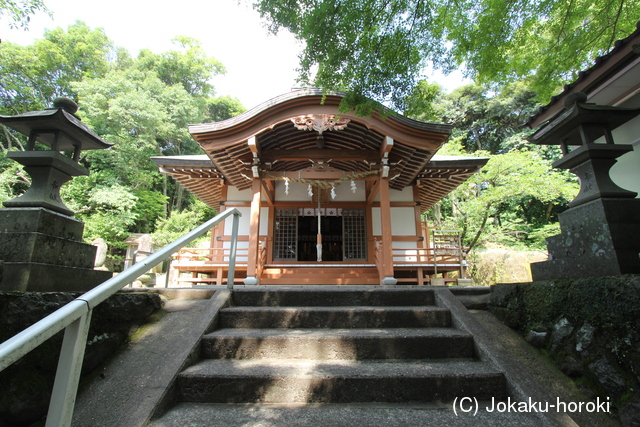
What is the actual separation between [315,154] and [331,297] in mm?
4218

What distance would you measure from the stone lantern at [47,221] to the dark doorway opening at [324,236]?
29.8 ft

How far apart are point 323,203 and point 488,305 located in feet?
19.4

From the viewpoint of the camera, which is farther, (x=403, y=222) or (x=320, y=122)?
(x=403, y=222)

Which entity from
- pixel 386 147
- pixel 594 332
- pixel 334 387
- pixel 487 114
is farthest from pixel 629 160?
pixel 487 114

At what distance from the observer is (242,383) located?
75.5 inches

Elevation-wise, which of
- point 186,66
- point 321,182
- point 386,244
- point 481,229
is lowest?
point 386,244

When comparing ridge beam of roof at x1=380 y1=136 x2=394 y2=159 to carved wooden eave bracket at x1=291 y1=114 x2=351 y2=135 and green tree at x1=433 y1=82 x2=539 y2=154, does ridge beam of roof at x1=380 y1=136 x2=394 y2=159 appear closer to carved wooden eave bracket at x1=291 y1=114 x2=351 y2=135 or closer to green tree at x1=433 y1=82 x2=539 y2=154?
carved wooden eave bracket at x1=291 y1=114 x2=351 y2=135

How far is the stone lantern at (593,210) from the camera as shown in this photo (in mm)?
2037

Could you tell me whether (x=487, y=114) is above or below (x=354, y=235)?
above

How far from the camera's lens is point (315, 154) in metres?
6.66

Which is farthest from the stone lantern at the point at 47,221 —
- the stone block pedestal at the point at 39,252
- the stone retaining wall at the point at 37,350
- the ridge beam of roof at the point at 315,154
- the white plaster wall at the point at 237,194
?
the white plaster wall at the point at 237,194

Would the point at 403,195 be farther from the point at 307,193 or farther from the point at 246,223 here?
the point at 246,223

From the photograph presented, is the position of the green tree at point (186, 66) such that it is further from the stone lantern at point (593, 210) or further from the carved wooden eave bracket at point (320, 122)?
the stone lantern at point (593, 210)

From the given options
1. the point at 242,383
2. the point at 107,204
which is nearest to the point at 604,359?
the point at 242,383
